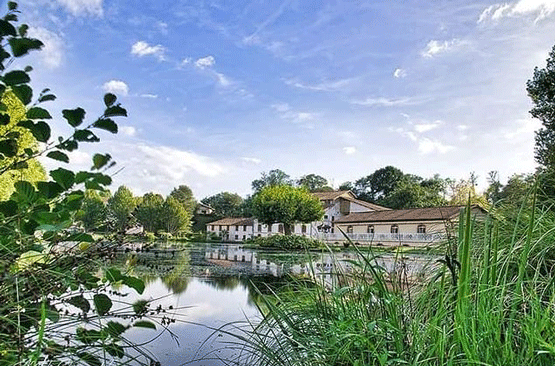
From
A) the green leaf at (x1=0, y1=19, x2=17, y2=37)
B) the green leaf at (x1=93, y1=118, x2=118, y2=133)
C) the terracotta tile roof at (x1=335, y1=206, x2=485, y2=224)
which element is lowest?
the green leaf at (x1=93, y1=118, x2=118, y2=133)

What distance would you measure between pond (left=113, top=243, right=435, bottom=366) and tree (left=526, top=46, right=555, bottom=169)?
9.21m

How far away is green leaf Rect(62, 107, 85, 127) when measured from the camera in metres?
0.97

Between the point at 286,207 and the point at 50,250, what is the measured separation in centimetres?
2874

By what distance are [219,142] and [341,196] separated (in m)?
23.6

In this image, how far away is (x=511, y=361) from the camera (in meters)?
0.92

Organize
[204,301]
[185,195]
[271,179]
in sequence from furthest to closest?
[271,179] < [185,195] < [204,301]

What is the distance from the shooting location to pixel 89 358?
84cm

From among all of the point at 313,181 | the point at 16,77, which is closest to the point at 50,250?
the point at 16,77

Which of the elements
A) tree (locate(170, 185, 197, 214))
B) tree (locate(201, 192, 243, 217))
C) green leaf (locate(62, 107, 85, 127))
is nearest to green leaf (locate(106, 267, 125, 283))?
green leaf (locate(62, 107, 85, 127))

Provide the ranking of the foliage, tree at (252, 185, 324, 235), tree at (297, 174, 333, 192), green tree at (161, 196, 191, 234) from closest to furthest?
the foliage < tree at (252, 185, 324, 235) < green tree at (161, 196, 191, 234) < tree at (297, 174, 333, 192)

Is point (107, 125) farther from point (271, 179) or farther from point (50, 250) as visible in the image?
point (271, 179)

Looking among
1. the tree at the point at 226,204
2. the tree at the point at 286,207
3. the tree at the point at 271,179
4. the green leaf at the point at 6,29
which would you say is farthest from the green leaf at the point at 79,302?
the tree at the point at 271,179

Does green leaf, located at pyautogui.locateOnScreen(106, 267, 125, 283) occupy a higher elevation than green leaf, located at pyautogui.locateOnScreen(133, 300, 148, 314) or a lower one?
higher

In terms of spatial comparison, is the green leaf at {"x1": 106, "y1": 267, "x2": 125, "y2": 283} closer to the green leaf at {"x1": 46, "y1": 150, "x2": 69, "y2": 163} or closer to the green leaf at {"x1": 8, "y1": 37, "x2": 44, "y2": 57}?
the green leaf at {"x1": 46, "y1": 150, "x2": 69, "y2": 163}
